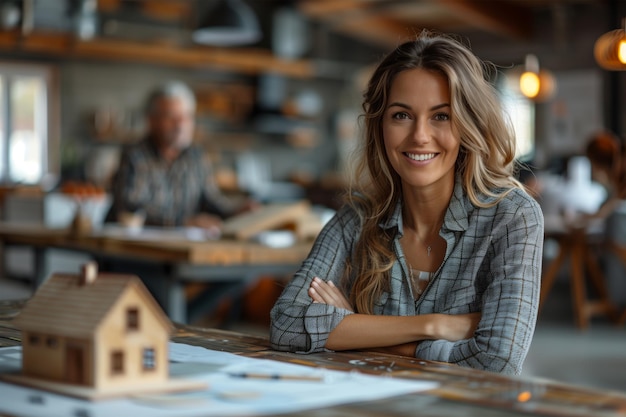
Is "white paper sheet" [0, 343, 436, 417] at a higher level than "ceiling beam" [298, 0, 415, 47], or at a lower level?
lower

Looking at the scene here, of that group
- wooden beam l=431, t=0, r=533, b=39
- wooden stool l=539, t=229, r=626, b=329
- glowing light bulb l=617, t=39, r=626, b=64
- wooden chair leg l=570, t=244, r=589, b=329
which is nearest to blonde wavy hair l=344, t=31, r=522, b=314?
glowing light bulb l=617, t=39, r=626, b=64

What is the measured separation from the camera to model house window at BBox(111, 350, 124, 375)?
121 cm

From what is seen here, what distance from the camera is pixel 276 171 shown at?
523 inches

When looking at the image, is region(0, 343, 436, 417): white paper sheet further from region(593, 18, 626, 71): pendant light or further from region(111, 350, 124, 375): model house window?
region(593, 18, 626, 71): pendant light

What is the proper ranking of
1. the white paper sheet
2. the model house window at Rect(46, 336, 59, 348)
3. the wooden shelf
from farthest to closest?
the wooden shelf → the model house window at Rect(46, 336, 59, 348) → the white paper sheet

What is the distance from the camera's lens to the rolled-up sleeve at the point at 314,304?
1.79 metres

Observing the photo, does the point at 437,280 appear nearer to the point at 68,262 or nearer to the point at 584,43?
the point at 68,262

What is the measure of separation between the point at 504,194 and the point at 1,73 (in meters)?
9.45

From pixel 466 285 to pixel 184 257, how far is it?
6.41 ft

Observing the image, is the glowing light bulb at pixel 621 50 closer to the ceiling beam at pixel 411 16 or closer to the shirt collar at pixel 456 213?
the shirt collar at pixel 456 213

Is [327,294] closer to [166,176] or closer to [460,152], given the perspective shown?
[460,152]

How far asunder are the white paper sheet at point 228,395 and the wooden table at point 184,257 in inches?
80.0

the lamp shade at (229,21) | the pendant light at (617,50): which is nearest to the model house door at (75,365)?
the pendant light at (617,50)

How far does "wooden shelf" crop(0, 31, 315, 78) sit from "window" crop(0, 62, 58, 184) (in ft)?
1.08
